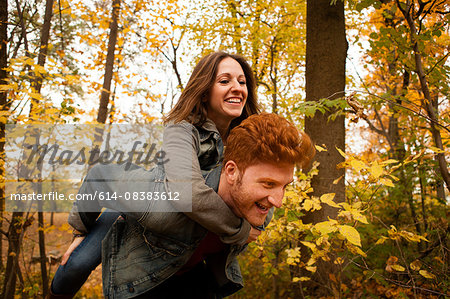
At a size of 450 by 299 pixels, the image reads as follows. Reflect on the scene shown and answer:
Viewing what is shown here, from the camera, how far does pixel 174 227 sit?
1273 millimetres

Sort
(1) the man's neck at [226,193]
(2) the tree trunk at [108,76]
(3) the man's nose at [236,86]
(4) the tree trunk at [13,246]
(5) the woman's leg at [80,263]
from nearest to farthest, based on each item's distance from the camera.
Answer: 1. (1) the man's neck at [226,193]
2. (5) the woman's leg at [80,263]
3. (3) the man's nose at [236,86]
4. (4) the tree trunk at [13,246]
5. (2) the tree trunk at [108,76]

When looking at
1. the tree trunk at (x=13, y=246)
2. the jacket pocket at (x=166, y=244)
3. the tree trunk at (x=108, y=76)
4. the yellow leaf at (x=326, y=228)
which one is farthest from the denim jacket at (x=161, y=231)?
the tree trunk at (x=108, y=76)

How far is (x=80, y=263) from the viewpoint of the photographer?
1535mm

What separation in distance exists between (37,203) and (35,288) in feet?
4.01

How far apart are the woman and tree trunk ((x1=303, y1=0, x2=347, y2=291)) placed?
1537 mm

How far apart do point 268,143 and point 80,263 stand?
116 cm

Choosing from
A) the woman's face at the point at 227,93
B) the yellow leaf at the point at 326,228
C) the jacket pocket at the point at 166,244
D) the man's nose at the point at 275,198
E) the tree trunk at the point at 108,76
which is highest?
the tree trunk at the point at 108,76

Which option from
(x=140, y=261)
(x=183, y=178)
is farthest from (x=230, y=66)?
(x=140, y=261)

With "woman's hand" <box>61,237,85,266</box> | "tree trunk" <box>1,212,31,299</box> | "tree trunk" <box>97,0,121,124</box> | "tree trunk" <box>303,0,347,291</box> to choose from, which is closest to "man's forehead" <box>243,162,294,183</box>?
"woman's hand" <box>61,237,85,266</box>

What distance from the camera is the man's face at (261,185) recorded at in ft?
3.90

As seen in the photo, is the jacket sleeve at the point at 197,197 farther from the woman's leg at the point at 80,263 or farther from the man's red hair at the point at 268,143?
the woman's leg at the point at 80,263

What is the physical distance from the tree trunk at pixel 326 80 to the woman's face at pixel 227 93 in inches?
68.2

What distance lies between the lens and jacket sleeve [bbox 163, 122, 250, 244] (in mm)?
1188

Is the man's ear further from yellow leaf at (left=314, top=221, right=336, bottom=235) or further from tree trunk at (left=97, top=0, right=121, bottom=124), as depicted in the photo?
tree trunk at (left=97, top=0, right=121, bottom=124)
